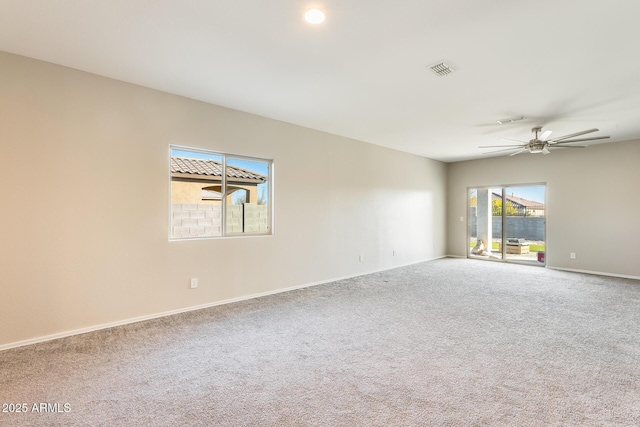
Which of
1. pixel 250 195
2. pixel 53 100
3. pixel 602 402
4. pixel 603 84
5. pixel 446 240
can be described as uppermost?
pixel 603 84

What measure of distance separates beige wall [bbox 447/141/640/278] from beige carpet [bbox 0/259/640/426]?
2596mm

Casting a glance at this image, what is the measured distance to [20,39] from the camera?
8.33 ft

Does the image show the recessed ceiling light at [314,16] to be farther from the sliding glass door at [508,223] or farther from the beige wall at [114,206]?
the sliding glass door at [508,223]

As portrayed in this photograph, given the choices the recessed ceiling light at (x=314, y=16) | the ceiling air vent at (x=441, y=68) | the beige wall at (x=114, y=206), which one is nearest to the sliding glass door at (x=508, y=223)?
the beige wall at (x=114, y=206)

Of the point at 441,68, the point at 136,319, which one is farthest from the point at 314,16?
the point at 136,319

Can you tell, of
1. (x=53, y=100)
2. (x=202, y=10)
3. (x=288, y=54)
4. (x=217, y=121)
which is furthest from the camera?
(x=217, y=121)

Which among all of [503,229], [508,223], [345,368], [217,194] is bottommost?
[345,368]

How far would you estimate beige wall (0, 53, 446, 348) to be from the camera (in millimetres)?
2799

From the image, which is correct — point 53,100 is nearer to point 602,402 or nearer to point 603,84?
point 602,402

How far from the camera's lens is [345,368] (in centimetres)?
239

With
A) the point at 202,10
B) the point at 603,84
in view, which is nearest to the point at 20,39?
the point at 202,10

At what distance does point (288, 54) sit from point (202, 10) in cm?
82

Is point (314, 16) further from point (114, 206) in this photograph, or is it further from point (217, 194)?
point (114, 206)

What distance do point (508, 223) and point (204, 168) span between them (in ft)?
24.0
